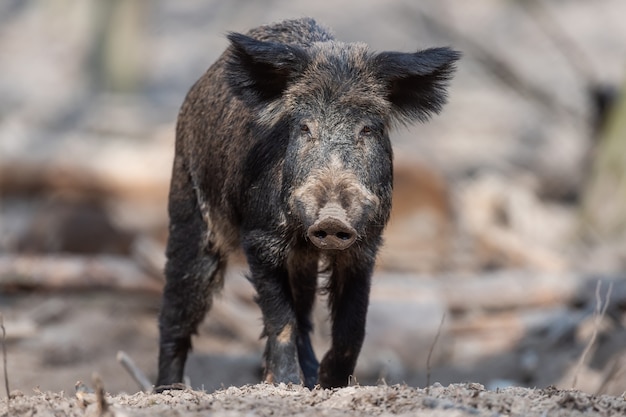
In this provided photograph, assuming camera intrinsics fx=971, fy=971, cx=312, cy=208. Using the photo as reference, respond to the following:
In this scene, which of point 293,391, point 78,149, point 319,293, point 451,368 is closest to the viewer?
point 293,391

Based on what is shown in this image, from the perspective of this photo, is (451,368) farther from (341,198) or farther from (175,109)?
(175,109)

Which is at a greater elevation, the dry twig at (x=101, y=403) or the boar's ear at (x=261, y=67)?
the boar's ear at (x=261, y=67)

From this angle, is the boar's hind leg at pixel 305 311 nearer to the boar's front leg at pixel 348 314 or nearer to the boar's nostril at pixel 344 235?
the boar's front leg at pixel 348 314

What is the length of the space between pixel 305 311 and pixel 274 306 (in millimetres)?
802

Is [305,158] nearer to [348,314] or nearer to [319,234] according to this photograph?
[319,234]

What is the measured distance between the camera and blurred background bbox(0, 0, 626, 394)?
8.53 meters

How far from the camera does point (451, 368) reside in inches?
342

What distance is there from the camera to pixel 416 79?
537 centimetres

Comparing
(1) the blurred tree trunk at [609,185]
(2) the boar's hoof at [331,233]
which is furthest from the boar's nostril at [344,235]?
(1) the blurred tree trunk at [609,185]

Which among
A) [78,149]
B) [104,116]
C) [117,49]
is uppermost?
[117,49]

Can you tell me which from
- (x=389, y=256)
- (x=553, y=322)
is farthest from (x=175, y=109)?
(x=553, y=322)

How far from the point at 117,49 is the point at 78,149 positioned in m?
6.55

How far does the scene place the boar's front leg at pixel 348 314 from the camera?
5.49 metres

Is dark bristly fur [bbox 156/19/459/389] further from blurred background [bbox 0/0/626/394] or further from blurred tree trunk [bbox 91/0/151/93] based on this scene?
blurred tree trunk [bbox 91/0/151/93]
